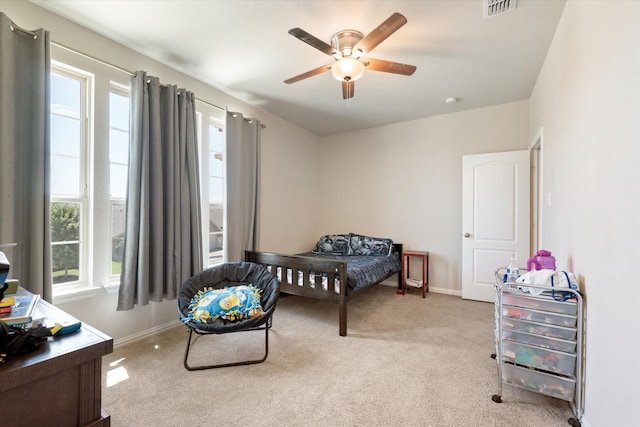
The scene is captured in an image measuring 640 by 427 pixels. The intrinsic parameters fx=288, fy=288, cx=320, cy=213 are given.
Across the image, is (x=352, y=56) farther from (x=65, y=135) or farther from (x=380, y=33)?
(x=65, y=135)

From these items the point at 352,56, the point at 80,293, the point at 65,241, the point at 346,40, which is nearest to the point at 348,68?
the point at 352,56

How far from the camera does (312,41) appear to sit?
6.17 feet

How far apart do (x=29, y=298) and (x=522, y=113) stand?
15.3 feet

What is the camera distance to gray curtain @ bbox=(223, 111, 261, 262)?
3.27m

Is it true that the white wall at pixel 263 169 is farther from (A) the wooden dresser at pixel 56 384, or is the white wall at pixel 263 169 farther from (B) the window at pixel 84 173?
(A) the wooden dresser at pixel 56 384

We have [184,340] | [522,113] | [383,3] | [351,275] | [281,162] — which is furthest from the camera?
[281,162]

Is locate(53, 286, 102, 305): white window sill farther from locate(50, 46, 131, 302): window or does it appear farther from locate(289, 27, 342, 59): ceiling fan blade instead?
locate(289, 27, 342, 59): ceiling fan blade

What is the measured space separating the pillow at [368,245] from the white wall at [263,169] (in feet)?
2.81

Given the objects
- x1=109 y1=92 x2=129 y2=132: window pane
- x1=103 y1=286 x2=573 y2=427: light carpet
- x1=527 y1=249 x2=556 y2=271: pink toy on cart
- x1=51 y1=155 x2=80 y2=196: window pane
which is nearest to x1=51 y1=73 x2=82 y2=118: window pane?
x1=109 y1=92 x2=129 y2=132: window pane

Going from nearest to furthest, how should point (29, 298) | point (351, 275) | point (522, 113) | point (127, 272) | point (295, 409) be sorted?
point (29, 298)
point (295, 409)
point (127, 272)
point (351, 275)
point (522, 113)

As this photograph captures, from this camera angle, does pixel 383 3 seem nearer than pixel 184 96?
Yes

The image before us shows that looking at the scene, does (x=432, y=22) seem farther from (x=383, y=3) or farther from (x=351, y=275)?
(x=351, y=275)

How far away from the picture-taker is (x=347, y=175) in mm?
4840

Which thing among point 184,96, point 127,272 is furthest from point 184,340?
point 184,96
